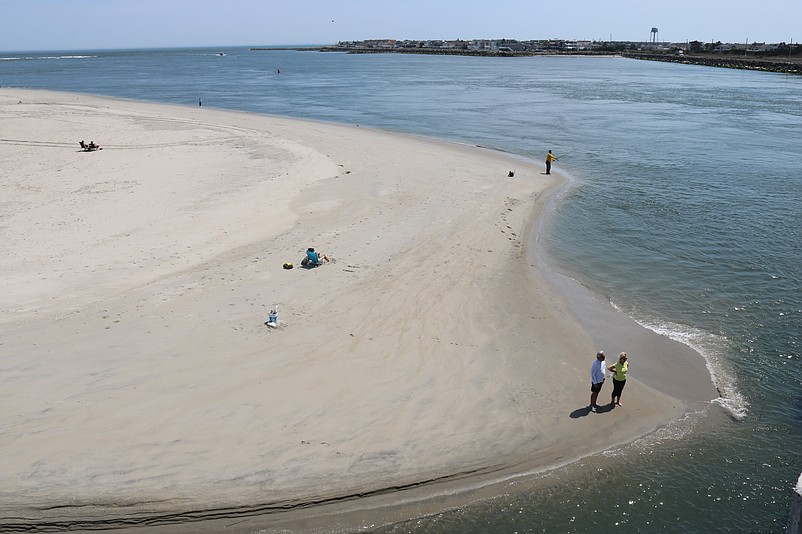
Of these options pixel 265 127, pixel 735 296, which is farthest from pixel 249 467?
pixel 265 127

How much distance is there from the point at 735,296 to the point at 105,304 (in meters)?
16.8

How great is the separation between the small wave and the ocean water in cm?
5

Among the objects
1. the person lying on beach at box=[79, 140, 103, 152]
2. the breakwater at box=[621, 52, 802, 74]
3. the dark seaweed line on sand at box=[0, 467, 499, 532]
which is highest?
the breakwater at box=[621, 52, 802, 74]

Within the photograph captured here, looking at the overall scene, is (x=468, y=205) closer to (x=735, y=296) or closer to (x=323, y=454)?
(x=735, y=296)

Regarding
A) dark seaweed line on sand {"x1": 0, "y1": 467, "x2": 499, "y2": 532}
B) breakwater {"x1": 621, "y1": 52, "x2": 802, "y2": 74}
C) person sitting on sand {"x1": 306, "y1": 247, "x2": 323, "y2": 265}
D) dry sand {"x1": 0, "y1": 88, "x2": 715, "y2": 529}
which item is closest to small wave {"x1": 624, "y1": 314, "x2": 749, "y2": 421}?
dry sand {"x1": 0, "y1": 88, "x2": 715, "y2": 529}

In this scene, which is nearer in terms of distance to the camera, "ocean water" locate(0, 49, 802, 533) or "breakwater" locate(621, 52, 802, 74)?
"ocean water" locate(0, 49, 802, 533)

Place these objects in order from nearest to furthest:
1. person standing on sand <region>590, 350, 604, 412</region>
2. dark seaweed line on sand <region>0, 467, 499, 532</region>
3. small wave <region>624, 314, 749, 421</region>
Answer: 1. dark seaweed line on sand <region>0, 467, 499, 532</region>
2. person standing on sand <region>590, 350, 604, 412</region>
3. small wave <region>624, 314, 749, 421</region>

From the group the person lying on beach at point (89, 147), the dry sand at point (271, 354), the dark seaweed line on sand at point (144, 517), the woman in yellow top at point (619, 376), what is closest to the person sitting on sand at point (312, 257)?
the dry sand at point (271, 354)

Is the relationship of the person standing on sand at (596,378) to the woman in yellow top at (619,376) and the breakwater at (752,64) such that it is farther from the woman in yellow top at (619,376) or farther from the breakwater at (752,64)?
the breakwater at (752,64)

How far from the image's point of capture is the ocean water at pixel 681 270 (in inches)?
386

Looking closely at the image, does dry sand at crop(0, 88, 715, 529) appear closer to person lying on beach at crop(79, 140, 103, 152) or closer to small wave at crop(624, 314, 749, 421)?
small wave at crop(624, 314, 749, 421)

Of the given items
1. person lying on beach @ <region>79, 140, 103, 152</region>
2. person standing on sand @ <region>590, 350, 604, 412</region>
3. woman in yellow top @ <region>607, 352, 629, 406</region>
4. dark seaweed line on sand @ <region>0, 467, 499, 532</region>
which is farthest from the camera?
person lying on beach @ <region>79, 140, 103, 152</region>

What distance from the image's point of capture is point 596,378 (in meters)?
11.8

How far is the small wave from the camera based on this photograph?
12.5m
